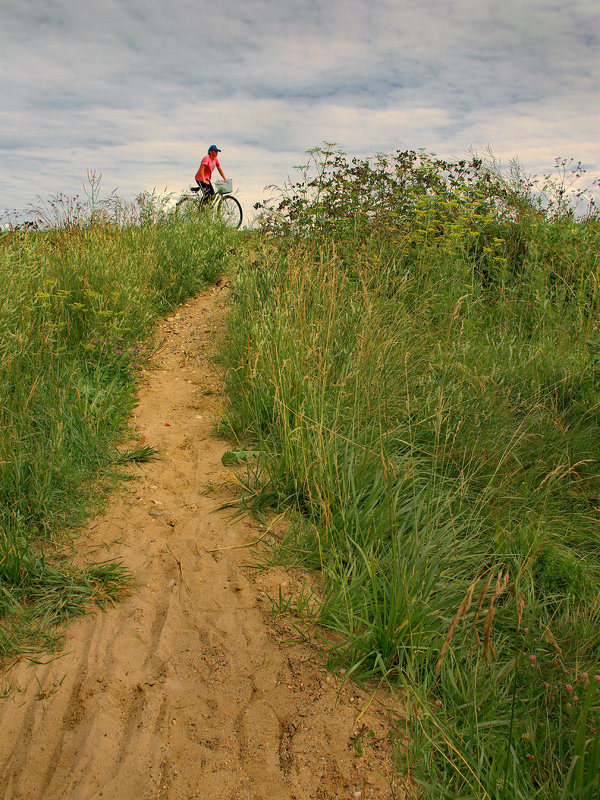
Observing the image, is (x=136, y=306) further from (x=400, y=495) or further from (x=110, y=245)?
(x=400, y=495)

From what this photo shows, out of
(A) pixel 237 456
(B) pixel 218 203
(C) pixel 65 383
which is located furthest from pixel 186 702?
(B) pixel 218 203

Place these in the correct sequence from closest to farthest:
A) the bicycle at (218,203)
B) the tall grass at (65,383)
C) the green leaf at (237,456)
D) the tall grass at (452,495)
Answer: the tall grass at (452,495), the tall grass at (65,383), the green leaf at (237,456), the bicycle at (218,203)

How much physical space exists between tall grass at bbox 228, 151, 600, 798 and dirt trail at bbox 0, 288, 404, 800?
22 cm

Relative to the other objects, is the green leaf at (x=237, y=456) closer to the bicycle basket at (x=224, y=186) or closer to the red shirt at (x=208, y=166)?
the bicycle basket at (x=224, y=186)

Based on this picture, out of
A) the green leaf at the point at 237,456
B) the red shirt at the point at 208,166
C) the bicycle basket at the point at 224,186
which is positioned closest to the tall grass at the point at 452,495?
the green leaf at the point at 237,456

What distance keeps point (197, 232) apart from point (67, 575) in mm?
6624

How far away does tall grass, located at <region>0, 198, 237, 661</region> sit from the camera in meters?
2.66

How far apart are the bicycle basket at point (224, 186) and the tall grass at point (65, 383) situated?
148 inches

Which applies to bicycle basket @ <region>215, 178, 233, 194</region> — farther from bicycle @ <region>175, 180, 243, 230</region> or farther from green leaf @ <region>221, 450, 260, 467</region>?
green leaf @ <region>221, 450, 260, 467</region>

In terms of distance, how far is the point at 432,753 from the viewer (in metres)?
1.87

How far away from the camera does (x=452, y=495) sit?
10.3ft

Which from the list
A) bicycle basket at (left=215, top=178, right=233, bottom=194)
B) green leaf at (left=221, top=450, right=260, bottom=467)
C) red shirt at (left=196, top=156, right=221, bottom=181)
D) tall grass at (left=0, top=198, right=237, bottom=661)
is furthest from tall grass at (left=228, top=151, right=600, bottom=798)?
red shirt at (left=196, top=156, right=221, bottom=181)

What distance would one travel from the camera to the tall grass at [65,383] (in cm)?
266

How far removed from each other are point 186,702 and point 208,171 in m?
11.2
